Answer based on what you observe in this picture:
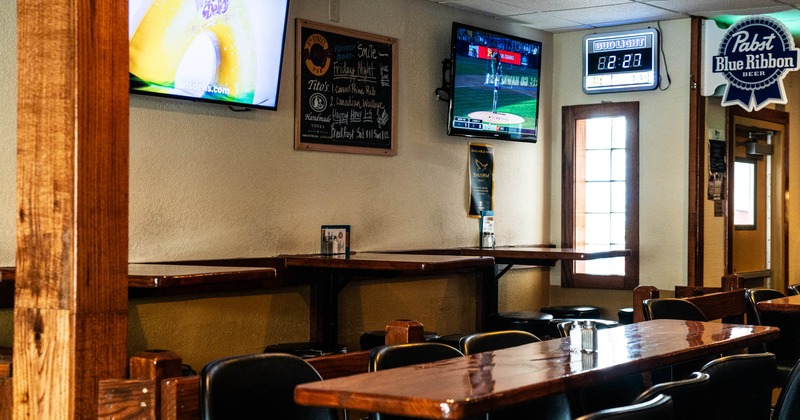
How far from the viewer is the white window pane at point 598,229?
7.70 m

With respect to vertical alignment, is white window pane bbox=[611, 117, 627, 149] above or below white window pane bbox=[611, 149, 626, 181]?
above

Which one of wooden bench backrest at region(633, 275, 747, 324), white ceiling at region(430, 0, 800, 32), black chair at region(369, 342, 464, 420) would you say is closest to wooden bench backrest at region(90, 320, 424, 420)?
black chair at region(369, 342, 464, 420)

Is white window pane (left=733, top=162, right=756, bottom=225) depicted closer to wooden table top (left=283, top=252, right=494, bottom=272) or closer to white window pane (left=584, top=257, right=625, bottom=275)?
white window pane (left=584, top=257, right=625, bottom=275)

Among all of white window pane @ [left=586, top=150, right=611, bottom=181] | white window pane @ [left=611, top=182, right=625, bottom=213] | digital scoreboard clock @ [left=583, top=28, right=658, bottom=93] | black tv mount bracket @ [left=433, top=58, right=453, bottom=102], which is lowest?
white window pane @ [left=611, top=182, right=625, bottom=213]

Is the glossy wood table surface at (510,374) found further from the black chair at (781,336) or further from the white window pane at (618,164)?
the white window pane at (618,164)

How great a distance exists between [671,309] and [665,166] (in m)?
2.83

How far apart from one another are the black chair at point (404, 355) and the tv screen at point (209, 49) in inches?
93.2

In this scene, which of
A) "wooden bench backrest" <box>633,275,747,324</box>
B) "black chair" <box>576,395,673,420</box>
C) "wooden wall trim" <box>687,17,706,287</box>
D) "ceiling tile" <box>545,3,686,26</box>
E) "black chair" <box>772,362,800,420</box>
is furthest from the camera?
"wooden wall trim" <box>687,17,706,287</box>

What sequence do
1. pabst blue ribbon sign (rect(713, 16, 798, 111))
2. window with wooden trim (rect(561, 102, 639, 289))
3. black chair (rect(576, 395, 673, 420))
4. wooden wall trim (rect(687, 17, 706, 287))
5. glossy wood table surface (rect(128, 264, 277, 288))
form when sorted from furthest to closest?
window with wooden trim (rect(561, 102, 639, 289)), wooden wall trim (rect(687, 17, 706, 287)), pabst blue ribbon sign (rect(713, 16, 798, 111)), glossy wood table surface (rect(128, 264, 277, 288)), black chair (rect(576, 395, 673, 420))

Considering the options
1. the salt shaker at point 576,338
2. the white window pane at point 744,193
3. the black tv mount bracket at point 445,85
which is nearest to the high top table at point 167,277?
the salt shaker at point 576,338

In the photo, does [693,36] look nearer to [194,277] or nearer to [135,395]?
[194,277]

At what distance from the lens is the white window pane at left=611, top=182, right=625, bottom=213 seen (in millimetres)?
7594

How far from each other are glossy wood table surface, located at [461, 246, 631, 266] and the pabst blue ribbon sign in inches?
52.7

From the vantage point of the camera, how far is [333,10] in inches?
235
